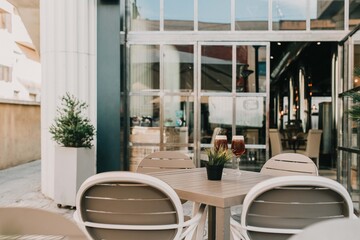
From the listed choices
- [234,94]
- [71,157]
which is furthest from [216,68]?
[71,157]

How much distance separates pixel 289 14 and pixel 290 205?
5.17 meters

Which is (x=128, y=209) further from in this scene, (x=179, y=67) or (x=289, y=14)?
(x=289, y=14)

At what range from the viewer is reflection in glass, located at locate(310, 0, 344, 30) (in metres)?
6.14

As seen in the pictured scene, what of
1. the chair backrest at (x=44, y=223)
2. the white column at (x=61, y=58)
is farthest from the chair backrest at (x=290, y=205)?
the white column at (x=61, y=58)

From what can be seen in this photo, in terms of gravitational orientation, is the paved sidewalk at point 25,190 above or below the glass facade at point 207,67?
below

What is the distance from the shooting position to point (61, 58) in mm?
5465

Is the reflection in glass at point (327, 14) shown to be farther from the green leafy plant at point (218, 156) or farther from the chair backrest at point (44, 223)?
the chair backrest at point (44, 223)

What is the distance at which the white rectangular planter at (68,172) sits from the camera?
15.6 ft

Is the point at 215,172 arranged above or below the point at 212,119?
below

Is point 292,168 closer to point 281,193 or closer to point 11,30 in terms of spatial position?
point 281,193

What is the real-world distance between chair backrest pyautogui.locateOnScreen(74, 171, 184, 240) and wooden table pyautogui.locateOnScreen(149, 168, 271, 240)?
20cm

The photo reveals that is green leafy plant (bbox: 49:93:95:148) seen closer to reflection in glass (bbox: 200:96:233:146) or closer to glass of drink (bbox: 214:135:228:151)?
reflection in glass (bbox: 200:96:233:146)

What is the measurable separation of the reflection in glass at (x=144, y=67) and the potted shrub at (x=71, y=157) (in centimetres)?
158

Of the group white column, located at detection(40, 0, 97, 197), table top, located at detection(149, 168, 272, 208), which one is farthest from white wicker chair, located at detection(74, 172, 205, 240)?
white column, located at detection(40, 0, 97, 197)
